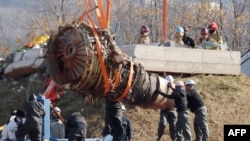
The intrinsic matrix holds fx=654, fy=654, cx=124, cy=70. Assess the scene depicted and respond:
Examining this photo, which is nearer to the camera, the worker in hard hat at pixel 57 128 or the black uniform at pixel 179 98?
the black uniform at pixel 179 98

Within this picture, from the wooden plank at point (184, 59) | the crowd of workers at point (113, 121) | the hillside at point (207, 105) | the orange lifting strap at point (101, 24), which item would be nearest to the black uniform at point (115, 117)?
the crowd of workers at point (113, 121)

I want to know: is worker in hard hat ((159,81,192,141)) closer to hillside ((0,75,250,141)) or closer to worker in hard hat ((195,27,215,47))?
hillside ((0,75,250,141))

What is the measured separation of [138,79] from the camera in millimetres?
12961

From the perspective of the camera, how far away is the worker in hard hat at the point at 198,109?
16.5 metres

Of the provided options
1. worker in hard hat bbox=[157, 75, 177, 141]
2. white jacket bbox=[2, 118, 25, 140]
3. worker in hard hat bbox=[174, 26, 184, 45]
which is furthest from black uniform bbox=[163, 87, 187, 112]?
worker in hard hat bbox=[174, 26, 184, 45]

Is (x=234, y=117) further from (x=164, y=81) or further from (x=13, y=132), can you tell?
(x=13, y=132)

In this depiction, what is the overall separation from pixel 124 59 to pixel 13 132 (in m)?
4.39

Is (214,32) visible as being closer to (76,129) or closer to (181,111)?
(181,111)

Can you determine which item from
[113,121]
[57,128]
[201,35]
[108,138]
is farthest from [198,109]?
A: [201,35]

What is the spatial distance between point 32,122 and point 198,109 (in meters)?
4.56

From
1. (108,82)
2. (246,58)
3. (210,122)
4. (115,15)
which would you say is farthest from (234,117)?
(115,15)

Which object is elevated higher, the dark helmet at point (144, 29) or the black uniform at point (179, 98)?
the dark helmet at point (144, 29)

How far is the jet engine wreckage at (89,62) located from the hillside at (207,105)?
651 centimetres

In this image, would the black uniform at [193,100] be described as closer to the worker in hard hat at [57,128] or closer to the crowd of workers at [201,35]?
the worker in hard hat at [57,128]
